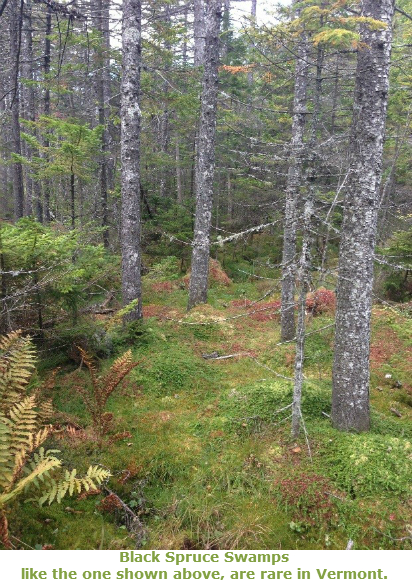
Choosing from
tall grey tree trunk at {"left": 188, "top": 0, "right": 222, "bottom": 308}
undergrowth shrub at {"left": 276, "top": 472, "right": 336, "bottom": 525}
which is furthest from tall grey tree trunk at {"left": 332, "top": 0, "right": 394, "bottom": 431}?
tall grey tree trunk at {"left": 188, "top": 0, "right": 222, "bottom": 308}

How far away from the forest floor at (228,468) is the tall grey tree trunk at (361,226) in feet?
1.60

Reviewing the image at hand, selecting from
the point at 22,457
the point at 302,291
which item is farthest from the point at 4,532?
the point at 302,291

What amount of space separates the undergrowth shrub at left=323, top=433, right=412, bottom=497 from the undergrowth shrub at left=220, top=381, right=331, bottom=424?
0.86 meters

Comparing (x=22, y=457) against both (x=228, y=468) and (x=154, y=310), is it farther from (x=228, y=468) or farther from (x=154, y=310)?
(x=154, y=310)

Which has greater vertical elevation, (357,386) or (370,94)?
(370,94)

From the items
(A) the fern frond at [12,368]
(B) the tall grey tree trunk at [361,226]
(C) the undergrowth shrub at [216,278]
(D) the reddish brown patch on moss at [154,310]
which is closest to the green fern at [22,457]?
(A) the fern frond at [12,368]

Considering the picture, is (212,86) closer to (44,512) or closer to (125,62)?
(125,62)

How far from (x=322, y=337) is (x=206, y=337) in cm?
312

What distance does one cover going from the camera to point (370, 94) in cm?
493

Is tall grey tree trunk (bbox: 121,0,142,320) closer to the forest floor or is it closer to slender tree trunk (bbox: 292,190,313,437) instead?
the forest floor

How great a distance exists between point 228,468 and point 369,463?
1.90 metres

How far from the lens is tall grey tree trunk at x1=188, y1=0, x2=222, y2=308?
10609mm

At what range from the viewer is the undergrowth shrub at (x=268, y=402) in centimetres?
616

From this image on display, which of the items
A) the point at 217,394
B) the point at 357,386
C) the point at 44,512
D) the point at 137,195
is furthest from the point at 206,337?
the point at 44,512
